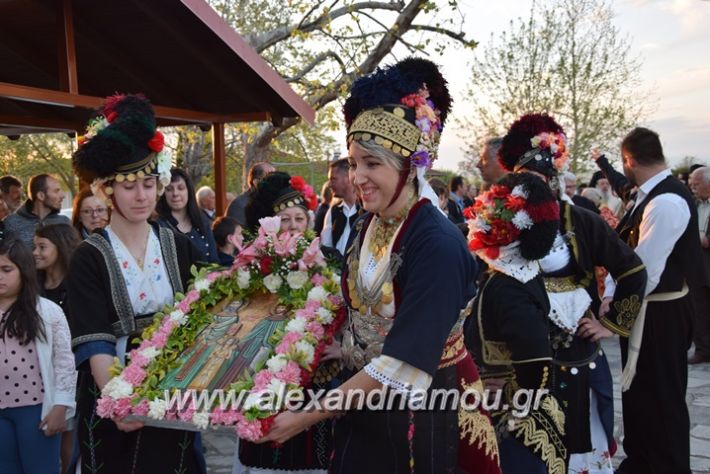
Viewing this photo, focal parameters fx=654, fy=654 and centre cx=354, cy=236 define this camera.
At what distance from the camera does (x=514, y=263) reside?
3.65 meters

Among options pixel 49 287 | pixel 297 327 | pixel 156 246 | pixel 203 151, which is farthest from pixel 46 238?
pixel 203 151

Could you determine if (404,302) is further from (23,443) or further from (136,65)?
(136,65)

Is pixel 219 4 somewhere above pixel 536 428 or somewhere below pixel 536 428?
above

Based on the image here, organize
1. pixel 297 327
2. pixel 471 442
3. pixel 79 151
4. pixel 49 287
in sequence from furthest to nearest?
pixel 49 287 < pixel 79 151 < pixel 297 327 < pixel 471 442

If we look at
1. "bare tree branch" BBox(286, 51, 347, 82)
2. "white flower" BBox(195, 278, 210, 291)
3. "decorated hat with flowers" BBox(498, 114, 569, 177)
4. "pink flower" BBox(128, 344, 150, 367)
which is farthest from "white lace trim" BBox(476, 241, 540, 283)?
"bare tree branch" BBox(286, 51, 347, 82)

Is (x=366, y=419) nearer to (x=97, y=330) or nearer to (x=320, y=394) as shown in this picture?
(x=320, y=394)

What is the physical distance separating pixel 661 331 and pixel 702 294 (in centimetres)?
480

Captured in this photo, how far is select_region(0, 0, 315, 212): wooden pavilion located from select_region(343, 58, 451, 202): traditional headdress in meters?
3.76

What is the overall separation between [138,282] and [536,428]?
2.23 m

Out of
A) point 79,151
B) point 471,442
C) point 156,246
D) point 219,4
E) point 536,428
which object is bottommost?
point 536,428

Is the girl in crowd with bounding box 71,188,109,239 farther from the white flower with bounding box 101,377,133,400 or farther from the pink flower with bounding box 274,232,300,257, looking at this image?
the white flower with bounding box 101,377,133,400

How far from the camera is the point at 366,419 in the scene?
2.60 meters

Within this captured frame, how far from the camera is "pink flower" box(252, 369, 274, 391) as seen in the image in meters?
2.58

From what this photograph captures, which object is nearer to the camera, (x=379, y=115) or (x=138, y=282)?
(x=379, y=115)
